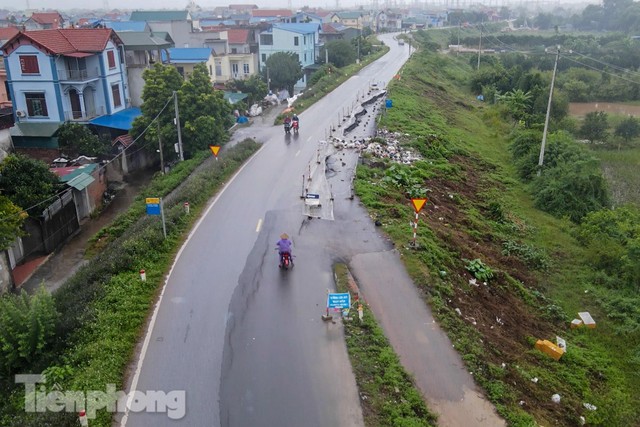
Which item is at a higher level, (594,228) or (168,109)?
(168,109)

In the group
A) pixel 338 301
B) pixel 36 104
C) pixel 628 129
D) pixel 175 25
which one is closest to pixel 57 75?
pixel 36 104

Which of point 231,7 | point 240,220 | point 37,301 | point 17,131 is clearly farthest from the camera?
point 231,7

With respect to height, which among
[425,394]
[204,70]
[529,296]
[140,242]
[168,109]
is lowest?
[529,296]

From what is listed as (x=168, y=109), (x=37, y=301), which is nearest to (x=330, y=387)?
(x=37, y=301)

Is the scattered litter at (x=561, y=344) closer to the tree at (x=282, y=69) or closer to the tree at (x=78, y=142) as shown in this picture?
the tree at (x=78, y=142)

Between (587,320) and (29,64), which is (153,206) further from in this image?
(29,64)

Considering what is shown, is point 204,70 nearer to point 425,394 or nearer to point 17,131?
point 17,131
